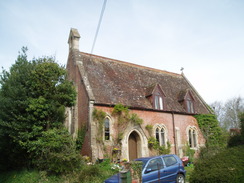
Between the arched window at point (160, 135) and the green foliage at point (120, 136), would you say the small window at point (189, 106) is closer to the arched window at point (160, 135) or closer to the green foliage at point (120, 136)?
the arched window at point (160, 135)

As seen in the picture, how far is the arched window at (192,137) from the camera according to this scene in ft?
79.9

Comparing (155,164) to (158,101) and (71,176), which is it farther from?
(158,101)

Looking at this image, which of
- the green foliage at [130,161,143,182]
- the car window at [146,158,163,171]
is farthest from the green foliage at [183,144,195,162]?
the green foliage at [130,161,143,182]

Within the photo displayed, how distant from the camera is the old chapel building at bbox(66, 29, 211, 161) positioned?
1828 centimetres

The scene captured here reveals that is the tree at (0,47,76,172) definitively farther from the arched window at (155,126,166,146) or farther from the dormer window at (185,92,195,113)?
the dormer window at (185,92,195,113)

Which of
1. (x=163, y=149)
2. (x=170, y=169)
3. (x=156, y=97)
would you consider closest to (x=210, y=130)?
(x=163, y=149)

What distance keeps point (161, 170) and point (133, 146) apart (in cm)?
903

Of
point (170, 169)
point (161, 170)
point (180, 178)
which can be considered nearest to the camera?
point (161, 170)

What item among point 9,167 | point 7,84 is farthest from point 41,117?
point 9,167

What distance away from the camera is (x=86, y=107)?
18719mm

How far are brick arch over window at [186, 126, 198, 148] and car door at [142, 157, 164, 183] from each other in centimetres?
1337

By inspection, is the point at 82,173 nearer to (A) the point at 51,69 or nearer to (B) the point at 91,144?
(B) the point at 91,144

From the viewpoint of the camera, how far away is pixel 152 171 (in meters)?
10.9

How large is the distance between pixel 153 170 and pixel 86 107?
9.17 m
